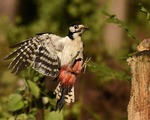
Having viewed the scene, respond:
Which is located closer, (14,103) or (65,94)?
(65,94)

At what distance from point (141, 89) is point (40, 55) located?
1.23 metres

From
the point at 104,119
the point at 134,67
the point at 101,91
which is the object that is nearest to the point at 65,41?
the point at 134,67

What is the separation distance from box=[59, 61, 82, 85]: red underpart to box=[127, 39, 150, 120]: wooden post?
→ 0.78m

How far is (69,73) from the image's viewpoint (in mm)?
4637

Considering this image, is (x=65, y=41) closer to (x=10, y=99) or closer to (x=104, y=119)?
(x=10, y=99)

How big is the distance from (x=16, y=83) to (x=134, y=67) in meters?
4.52

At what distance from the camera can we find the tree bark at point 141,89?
12.7 feet

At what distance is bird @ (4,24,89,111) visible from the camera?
181 inches

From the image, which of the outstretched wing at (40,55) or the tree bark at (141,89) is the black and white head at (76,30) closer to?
the outstretched wing at (40,55)

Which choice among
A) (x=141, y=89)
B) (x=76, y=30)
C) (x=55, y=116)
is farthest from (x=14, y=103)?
(x=141, y=89)

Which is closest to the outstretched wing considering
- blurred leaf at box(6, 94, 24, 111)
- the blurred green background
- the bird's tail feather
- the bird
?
the bird

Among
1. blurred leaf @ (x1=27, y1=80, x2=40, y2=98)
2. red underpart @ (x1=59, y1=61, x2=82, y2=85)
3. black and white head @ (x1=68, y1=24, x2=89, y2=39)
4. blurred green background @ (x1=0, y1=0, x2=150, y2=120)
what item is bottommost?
red underpart @ (x1=59, y1=61, x2=82, y2=85)

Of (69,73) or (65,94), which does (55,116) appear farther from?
(69,73)

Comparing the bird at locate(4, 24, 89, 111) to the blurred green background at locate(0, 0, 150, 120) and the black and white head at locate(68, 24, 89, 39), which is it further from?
the blurred green background at locate(0, 0, 150, 120)
